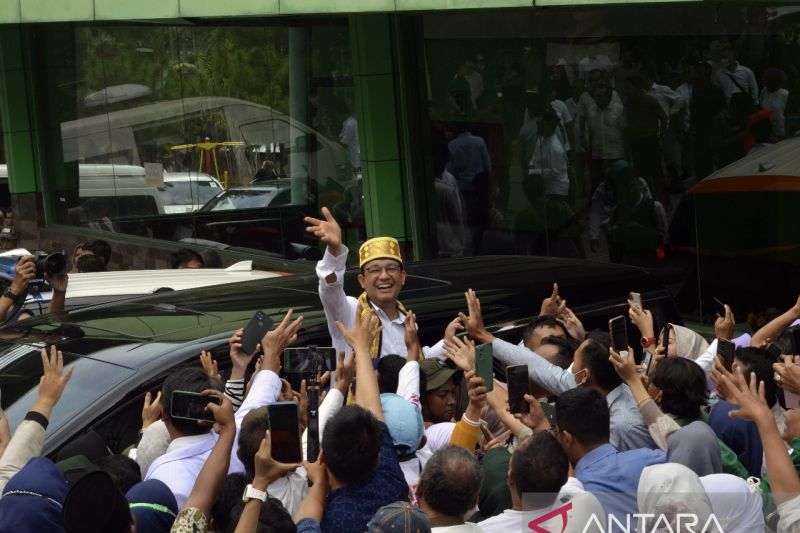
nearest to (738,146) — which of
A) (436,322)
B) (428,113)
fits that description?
(428,113)

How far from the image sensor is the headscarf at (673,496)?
417 centimetres

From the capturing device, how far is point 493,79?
39.9 feet

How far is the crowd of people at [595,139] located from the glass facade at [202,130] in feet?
4.86

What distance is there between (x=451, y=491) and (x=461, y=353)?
1402mm

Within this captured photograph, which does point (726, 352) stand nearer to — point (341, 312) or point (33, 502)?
point (341, 312)

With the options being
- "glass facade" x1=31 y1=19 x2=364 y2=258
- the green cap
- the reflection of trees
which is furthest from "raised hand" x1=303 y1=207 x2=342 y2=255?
the reflection of trees

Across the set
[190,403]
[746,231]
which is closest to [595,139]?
[746,231]

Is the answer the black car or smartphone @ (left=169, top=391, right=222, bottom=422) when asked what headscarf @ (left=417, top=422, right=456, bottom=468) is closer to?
smartphone @ (left=169, top=391, right=222, bottom=422)

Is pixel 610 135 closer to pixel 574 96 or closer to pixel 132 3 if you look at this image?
pixel 574 96

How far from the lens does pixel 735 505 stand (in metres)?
4.37

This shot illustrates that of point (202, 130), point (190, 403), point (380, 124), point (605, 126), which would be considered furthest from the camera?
point (202, 130)

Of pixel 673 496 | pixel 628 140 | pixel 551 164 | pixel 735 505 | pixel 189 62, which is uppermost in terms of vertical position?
pixel 189 62

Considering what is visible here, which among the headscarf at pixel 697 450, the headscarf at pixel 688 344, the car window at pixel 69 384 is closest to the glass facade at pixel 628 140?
the headscarf at pixel 688 344

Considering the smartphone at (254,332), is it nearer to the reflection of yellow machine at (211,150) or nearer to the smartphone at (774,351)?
the smartphone at (774,351)
